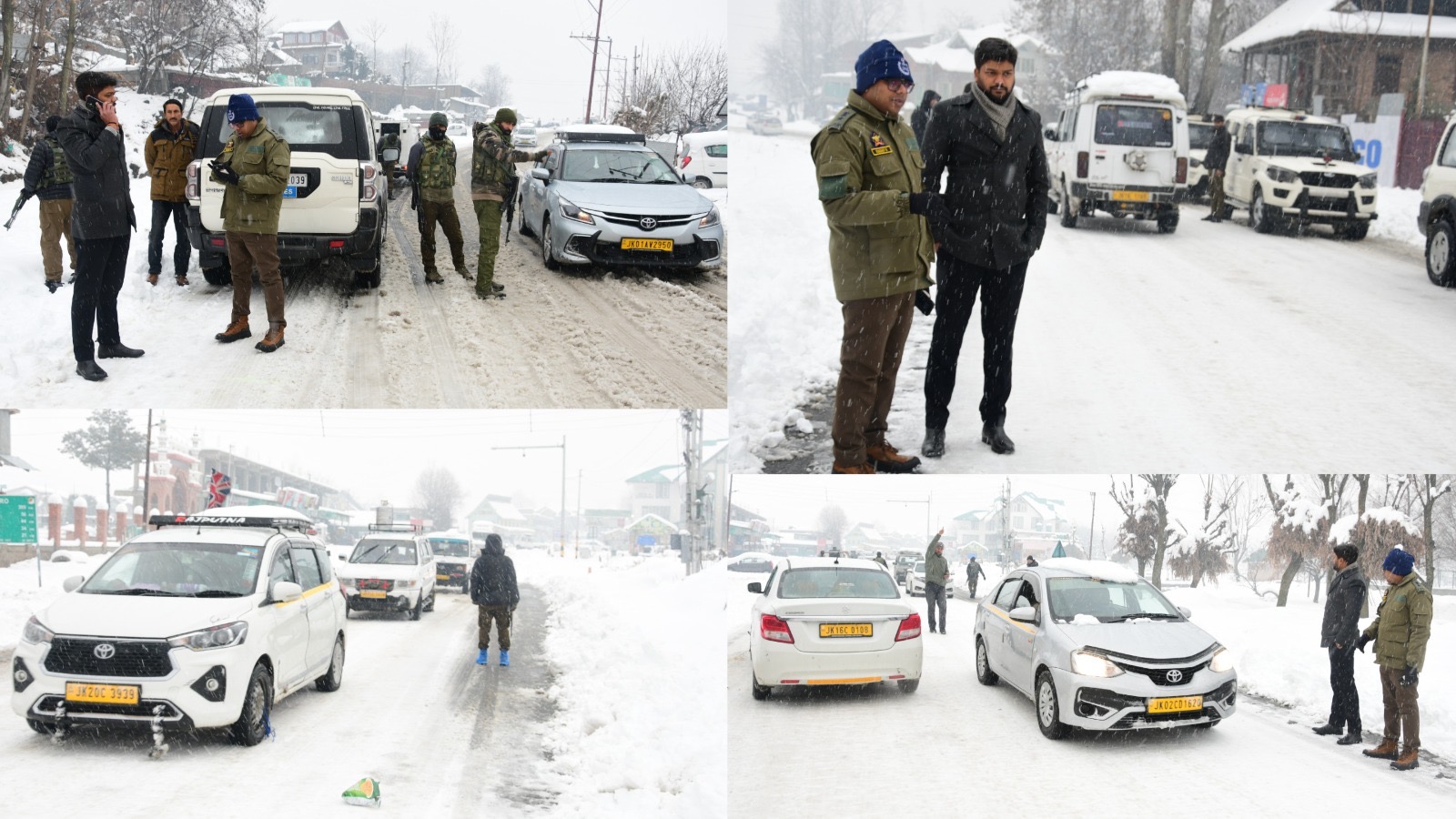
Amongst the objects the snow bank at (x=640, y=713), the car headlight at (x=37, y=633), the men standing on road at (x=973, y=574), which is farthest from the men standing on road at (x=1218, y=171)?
the car headlight at (x=37, y=633)

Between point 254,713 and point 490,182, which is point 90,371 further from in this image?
point 490,182

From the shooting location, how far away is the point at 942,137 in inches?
204

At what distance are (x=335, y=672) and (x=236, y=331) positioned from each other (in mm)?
2612

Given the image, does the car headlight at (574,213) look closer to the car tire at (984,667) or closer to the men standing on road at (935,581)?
the men standing on road at (935,581)

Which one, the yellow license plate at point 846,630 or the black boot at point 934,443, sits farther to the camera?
the yellow license plate at point 846,630

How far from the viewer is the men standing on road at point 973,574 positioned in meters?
15.1

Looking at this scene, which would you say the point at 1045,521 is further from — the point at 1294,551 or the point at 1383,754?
the point at 1294,551

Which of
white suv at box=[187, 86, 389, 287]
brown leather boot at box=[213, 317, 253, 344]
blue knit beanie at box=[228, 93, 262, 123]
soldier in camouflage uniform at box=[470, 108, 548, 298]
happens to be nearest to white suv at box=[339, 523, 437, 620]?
→ white suv at box=[187, 86, 389, 287]

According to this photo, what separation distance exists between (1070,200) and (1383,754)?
9793 mm

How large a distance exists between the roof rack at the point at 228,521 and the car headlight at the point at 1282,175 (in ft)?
46.8

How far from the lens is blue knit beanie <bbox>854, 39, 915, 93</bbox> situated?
473 cm

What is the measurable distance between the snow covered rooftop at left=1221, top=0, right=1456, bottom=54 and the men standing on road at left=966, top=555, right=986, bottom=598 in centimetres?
1936

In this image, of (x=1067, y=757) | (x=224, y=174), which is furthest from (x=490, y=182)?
(x=1067, y=757)

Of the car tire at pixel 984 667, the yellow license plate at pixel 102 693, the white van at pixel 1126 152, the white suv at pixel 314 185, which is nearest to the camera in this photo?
the yellow license plate at pixel 102 693
